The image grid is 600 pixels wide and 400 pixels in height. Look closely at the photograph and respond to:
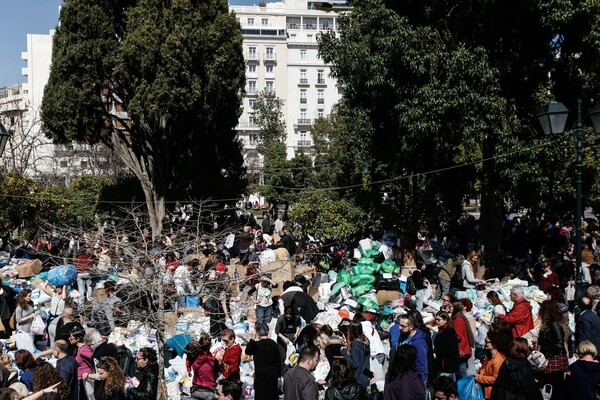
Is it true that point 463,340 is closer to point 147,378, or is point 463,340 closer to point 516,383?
point 516,383

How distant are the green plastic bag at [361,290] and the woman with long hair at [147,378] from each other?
716 centimetres

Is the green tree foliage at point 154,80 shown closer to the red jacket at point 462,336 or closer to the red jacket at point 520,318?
the red jacket at point 520,318

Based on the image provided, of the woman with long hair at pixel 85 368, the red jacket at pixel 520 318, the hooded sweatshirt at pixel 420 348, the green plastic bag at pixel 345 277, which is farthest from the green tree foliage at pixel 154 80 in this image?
the hooded sweatshirt at pixel 420 348

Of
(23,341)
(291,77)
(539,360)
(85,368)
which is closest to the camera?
(85,368)

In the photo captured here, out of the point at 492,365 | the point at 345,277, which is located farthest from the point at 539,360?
the point at 345,277

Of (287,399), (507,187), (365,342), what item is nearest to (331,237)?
(507,187)

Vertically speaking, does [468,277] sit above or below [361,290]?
above

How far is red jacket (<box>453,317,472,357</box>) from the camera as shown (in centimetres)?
813

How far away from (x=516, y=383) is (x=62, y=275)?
10.2 metres

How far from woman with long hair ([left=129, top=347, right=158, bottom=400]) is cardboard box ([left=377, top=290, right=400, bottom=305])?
7.17m

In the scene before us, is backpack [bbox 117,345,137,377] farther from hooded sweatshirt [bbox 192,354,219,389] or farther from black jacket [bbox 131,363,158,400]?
black jacket [bbox 131,363,158,400]

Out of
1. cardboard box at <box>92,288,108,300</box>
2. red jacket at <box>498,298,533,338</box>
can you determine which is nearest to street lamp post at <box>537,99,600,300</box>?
red jacket at <box>498,298,533,338</box>

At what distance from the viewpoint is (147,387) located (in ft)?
22.1

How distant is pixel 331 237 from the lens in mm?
17969
